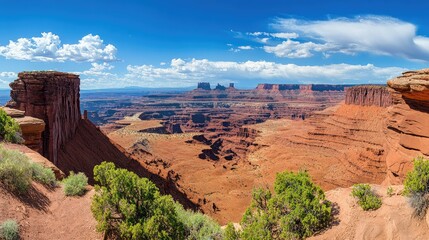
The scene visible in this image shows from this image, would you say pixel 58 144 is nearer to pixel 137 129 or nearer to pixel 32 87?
pixel 32 87

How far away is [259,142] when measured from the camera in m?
98.9

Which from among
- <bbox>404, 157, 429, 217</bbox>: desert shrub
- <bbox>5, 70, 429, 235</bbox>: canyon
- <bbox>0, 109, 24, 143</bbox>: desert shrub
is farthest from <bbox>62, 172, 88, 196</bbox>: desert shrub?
<bbox>404, 157, 429, 217</bbox>: desert shrub

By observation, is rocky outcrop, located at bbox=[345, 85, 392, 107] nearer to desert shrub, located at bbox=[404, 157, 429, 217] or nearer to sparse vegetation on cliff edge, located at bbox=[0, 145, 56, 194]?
desert shrub, located at bbox=[404, 157, 429, 217]

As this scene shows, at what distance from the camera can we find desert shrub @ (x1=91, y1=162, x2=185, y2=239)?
12031 millimetres

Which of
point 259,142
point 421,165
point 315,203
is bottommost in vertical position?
point 259,142

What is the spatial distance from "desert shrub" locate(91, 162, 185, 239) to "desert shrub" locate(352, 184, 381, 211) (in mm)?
6792

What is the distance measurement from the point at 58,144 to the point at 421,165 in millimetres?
32930

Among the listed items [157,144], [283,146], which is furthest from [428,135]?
[283,146]

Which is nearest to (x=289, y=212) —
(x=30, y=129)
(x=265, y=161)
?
(x=30, y=129)

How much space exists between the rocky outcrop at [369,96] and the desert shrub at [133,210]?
84050 mm

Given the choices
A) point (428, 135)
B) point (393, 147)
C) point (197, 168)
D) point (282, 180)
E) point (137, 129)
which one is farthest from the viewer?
point (137, 129)

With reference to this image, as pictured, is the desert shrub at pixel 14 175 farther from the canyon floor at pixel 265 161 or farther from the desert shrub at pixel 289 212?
the canyon floor at pixel 265 161

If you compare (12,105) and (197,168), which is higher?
(12,105)

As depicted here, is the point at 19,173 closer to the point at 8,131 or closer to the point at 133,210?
the point at 133,210
